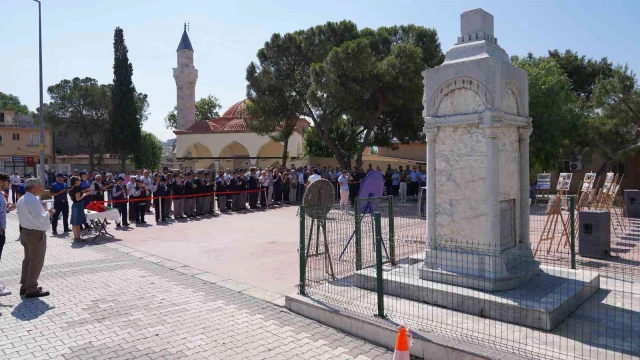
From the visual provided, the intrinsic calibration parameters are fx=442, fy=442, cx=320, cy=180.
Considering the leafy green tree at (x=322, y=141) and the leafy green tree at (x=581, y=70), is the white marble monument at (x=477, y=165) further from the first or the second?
the leafy green tree at (x=581, y=70)

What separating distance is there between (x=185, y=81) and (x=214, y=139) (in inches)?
356

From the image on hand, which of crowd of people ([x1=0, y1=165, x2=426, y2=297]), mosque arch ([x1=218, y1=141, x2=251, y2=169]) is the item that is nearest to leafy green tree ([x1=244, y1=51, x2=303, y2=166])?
crowd of people ([x1=0, y1=165, x2=426, y2=297])

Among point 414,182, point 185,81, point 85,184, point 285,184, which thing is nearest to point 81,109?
point 185,81

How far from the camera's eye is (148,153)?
161 feet

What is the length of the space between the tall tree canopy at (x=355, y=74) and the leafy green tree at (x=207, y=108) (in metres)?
44.6

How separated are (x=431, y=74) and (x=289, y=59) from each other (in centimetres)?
2130

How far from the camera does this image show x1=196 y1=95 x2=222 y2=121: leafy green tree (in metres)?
69.4

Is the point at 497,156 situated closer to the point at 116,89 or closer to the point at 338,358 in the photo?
the point at 338,358

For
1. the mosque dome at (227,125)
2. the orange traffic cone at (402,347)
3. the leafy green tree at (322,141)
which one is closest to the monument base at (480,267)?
the orange traffic cone at (402,347)

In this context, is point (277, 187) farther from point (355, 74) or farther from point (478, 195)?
point (478, 195)

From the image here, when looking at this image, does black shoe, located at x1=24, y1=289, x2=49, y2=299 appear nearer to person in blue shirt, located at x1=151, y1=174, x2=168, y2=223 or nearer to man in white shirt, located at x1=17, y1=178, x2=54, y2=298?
man in white shirt, located at x1=17, y1=178, x2=54, y2=298

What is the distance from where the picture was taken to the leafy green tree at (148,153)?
147ft

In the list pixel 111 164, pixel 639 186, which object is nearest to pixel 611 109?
pixel 639 186

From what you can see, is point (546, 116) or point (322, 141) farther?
point (322, 141)
